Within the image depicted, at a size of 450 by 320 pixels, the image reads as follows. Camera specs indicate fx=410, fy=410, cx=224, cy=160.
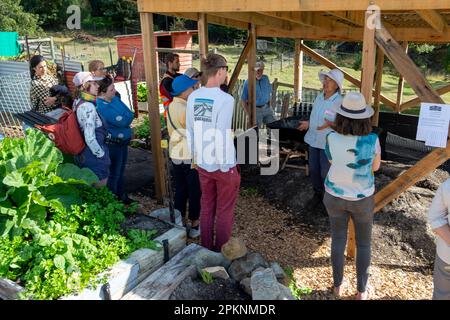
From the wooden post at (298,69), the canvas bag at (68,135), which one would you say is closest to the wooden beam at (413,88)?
the canvas bag at (68,135)

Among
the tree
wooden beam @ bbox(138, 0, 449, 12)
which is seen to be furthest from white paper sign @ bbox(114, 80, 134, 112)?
the tree

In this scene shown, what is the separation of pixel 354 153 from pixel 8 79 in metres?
11.5

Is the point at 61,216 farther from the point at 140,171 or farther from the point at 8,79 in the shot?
the point at 8,79

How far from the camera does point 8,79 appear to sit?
11828 millimetres

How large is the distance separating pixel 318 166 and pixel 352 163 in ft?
6.74

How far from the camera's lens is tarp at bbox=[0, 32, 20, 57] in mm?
16641

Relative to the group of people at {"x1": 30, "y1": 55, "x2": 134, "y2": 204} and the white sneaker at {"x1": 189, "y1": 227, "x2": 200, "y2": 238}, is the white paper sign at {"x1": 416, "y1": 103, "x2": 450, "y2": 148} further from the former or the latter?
the group of people at {"x1": 30, "y1": 55, "x2": 134, "y2": 204}

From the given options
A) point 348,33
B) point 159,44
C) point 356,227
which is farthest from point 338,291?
point 159,44

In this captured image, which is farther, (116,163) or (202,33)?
(202,33)

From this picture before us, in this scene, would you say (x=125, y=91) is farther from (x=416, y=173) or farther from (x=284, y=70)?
(x=284, y=70)

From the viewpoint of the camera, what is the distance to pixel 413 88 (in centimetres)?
340

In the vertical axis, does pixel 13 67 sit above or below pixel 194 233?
above

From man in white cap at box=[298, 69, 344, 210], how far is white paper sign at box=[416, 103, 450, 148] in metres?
0.98

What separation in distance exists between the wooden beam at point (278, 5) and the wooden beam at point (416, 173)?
1.17m
